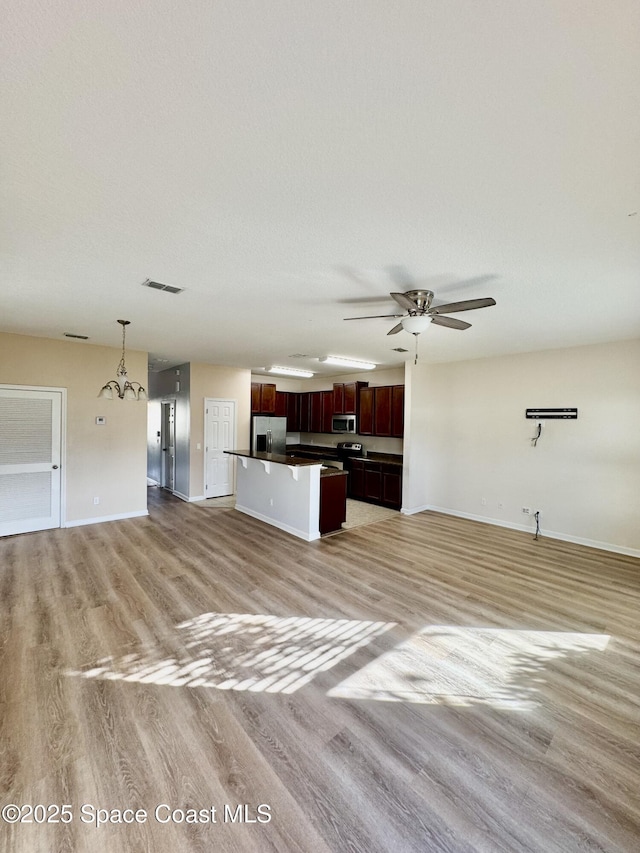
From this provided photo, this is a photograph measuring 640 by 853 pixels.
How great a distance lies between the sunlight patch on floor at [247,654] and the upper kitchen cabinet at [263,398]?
555 centimetres

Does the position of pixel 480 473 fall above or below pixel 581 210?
below

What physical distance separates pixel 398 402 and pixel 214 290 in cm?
490

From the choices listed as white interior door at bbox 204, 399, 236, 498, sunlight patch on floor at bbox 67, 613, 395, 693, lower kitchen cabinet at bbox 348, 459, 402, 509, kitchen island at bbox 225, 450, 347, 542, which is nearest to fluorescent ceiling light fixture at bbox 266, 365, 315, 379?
white interior door at bbox 204, 399, 236, 498

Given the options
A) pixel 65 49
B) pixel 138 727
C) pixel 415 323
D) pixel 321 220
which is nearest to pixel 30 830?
pixel 138 727

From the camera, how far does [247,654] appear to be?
8.64ft

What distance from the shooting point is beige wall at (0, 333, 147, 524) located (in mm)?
5113

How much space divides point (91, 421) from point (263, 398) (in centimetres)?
360

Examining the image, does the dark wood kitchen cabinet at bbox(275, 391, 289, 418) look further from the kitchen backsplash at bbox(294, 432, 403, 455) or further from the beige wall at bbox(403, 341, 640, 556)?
the beige wall at bbox(403, 341, 640, 556)

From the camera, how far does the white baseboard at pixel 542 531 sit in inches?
189

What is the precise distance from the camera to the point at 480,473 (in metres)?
6.19

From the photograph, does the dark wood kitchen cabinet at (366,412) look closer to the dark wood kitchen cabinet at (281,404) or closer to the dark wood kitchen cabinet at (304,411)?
the dark wood kitchen cabinet at (304,411)

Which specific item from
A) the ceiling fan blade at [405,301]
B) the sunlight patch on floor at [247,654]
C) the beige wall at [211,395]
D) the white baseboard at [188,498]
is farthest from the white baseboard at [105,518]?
the ceiling fan blade at [405,301]

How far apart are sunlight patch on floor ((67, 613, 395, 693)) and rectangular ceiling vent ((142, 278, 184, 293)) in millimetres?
2819

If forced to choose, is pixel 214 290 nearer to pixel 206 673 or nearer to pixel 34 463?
pixel 206 673
